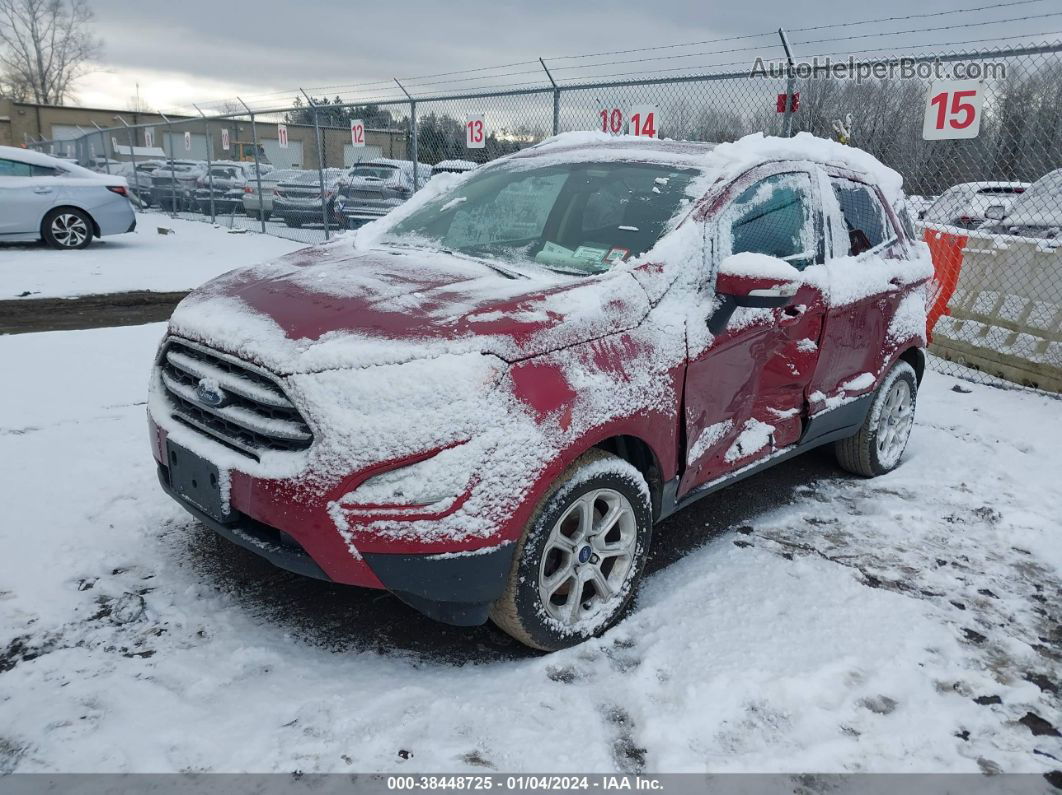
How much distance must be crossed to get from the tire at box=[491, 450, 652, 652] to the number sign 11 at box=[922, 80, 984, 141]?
499cm

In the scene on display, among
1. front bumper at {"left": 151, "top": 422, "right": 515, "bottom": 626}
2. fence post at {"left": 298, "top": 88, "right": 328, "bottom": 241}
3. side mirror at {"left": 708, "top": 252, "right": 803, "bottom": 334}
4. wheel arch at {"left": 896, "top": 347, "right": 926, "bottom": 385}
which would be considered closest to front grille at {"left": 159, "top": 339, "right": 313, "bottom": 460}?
front bumper at {"left": 151, "top": 422, "right": 515, "bottom": 626}

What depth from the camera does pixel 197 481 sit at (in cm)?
259

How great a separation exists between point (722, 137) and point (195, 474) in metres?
6.62

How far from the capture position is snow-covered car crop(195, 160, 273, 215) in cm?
1889

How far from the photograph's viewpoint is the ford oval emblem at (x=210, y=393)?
2514 millimetres

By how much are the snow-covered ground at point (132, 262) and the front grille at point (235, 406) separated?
7157mm

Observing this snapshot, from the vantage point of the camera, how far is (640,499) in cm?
278

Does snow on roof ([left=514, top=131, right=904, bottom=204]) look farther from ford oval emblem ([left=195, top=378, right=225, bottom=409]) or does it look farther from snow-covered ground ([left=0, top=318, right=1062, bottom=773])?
ford oval emblem ([left=195, top=378, right=225, bottom=409])

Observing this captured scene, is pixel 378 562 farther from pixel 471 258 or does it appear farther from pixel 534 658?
pixel 471 258

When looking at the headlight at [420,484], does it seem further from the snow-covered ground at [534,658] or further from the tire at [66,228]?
the tire at [66,228]

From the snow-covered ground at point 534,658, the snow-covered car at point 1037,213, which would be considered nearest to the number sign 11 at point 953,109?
the snow-covered car at point 1037,213

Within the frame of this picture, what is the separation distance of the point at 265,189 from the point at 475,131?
8965 mm

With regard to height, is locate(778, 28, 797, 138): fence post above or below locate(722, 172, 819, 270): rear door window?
above

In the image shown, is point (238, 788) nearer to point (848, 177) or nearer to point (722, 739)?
point (722, 739)
